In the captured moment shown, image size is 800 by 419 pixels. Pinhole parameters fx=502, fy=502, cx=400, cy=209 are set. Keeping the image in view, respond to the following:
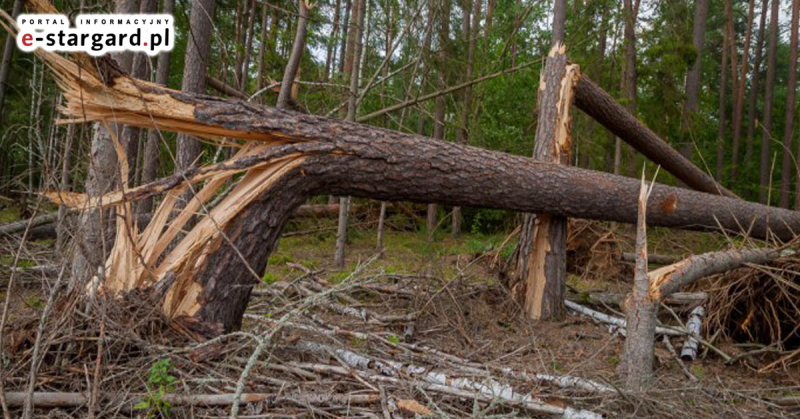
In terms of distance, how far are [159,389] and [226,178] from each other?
1241 mm

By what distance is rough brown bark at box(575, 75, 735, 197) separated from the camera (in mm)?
5270

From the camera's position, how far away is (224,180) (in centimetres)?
295

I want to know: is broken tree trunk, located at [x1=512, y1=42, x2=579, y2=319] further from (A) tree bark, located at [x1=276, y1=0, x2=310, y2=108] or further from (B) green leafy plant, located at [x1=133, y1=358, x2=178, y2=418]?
(B) green leafy plant, located at [x1=133, y1=358, x2=178, y2=418]

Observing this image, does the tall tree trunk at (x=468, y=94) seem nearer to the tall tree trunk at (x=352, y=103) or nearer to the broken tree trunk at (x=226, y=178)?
the tall tree trunk at (x=352, y=103)

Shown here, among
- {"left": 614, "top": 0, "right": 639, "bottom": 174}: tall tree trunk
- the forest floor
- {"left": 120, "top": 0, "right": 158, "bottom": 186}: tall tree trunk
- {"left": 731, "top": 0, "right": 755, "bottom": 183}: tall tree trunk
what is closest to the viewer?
the forest floor

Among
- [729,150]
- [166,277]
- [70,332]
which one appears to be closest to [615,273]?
[166,277]

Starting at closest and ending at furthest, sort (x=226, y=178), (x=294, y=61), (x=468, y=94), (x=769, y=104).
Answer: (x=226, y=178), (x=294, y=61), (x=468, y=94), (x=769, y=104)

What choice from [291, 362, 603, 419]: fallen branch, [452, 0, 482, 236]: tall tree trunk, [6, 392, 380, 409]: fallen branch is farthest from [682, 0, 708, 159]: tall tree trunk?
[6, 392, 380, 409]: fallen branch

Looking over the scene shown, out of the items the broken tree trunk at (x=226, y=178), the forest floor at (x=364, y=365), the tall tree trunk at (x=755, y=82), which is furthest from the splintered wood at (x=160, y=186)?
the tall tree trunk at (x=755, y=82)

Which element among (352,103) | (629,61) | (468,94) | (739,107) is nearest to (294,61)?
(352,103)

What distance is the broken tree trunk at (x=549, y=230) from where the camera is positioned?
4613 mm

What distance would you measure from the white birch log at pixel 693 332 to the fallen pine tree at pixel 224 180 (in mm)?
2413

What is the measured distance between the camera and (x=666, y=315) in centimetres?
502

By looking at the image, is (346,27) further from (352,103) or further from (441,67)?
(441,67)
